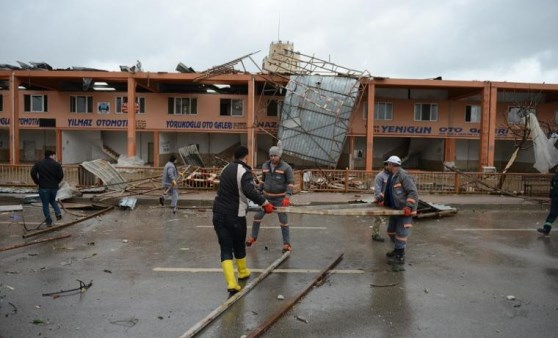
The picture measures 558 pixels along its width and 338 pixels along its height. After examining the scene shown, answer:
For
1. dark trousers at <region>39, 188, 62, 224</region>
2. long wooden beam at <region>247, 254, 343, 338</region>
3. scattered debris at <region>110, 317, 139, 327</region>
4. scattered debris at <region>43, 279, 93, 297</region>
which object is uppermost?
dark trousers at <region>39, 188, 62, 224</region>

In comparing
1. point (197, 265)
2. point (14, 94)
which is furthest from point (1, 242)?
point (14, 94)

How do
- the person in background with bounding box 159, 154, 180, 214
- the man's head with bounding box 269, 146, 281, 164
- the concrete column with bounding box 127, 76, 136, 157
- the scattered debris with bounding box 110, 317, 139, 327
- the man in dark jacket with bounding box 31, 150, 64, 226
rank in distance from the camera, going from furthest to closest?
1. the concrete column with bounding box 127, 76, 136, 157
2. the person in background with bounding box 159, 154, 180, 214
3. the man in dark jacket with bounding box 31, 150, 64, 226
4. the man's head with bounding box 269, 146, 281, 164
5. the scattered debris with bounding box 110, 317, 139, 327

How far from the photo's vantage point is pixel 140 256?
735cm

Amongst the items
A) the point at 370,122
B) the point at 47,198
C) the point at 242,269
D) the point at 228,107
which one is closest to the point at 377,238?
the point at 242,269

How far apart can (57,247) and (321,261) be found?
15.9 feet

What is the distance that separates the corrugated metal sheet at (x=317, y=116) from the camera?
23719 mm

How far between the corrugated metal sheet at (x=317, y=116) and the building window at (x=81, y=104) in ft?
46.6

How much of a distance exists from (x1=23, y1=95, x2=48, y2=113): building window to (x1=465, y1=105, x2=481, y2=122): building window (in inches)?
1144

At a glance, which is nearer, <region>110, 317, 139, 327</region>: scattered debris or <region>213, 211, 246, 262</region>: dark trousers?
<region>110, 317, 139, 327</region>: scattered debris

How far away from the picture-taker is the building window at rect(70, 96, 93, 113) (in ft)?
96.9

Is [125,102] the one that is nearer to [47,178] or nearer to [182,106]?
[182,106]

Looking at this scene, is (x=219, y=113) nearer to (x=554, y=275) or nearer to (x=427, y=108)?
(x=427, y=108)

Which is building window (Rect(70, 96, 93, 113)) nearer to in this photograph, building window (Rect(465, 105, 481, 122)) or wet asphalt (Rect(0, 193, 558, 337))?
wet asphalt (Rect(0, 193, 558, 337))

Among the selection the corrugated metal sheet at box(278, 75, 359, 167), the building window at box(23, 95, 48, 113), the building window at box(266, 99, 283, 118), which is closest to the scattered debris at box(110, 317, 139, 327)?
the corrugated metal sheet at box(278, 75, 359, 167)
